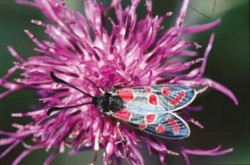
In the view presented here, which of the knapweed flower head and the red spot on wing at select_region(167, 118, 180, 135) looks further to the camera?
the knapweed flower head

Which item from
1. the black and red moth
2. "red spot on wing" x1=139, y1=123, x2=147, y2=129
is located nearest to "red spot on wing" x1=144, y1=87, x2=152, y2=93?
the black and red moth

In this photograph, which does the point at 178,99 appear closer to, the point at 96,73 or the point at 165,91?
the point at 165,91

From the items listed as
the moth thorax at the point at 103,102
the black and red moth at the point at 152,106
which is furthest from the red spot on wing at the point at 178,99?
the moth thorax at the point at 103,102

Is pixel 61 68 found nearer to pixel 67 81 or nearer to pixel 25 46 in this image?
pixel 67 81

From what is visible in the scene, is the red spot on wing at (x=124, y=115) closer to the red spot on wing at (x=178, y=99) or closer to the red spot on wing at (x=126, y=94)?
the red spot on wing at (x=126, y=94)

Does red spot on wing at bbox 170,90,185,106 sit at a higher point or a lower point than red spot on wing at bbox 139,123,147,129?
higher

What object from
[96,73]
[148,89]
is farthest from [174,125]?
[96,73]

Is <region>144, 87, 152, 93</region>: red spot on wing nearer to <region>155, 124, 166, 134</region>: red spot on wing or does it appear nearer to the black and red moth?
the black and red moth
